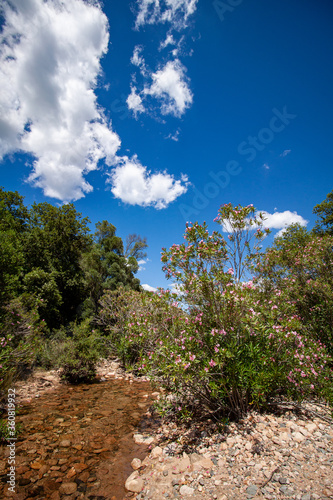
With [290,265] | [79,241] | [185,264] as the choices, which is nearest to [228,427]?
[185,264]

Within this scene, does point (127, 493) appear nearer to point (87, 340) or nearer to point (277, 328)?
point (277, 328)

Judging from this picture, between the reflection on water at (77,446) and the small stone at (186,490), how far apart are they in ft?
3.56

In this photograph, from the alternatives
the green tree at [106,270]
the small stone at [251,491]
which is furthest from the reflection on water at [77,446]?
the green tree at [106,270]

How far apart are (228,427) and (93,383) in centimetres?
763

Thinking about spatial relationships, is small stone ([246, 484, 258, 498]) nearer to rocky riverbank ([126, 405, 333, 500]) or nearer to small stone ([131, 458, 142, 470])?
rocky riverbank ([126, 405, 333, 500])

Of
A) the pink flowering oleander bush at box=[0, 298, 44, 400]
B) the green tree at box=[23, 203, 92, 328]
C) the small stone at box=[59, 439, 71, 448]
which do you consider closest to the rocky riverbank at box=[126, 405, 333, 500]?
the small stone at box=[59, 439, 71, 448]

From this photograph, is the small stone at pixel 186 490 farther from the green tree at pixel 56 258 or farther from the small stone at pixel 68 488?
the green tree at pixel 56 258

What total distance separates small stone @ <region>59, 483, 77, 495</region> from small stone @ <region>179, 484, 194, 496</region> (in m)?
1.91

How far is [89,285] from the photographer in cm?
2059

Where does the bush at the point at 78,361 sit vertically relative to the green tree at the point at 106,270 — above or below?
below

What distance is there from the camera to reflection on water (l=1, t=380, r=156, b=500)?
3.68m

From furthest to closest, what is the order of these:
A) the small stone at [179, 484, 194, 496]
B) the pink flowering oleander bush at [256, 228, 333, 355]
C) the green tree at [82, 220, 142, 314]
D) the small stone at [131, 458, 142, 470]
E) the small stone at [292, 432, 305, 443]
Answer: the green tree at [82, 220, 142, 314]
the pink flowering oleander bush at [256, 228, 333, 355]
the small stone at [131, 458, 142, 470]
the small stone at [292, 432, 305, 443]
the small stone at [179, 484, 194, 496]

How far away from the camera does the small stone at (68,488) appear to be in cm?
360

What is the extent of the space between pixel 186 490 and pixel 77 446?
→ 3.03 m
